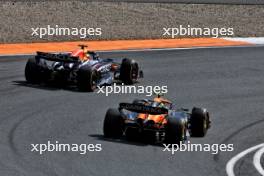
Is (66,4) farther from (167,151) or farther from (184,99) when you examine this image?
(167,151)

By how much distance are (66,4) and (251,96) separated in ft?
80.5

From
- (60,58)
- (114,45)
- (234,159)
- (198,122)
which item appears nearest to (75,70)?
(60,58)

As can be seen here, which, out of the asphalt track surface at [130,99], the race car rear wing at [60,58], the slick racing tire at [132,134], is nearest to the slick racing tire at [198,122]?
the asphalt track surface at [130,99]

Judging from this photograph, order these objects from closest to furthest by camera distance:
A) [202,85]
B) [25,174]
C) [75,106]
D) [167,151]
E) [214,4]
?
[25,174], [167,151], [75,106], [202,85], [214,4]

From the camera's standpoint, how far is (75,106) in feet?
76.7

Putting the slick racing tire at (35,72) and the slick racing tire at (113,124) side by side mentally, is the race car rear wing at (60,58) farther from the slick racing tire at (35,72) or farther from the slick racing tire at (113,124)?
the slick racing tire at (113,124)

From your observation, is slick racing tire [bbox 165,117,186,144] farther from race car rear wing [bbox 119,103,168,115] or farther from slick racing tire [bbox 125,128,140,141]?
slick racing tire [bbox 125,128,140,141]

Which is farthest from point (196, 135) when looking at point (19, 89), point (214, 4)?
point (214, 4)

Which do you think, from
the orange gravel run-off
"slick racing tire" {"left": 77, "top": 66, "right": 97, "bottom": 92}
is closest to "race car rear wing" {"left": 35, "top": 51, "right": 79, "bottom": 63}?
"slick racing tire" {"left": 77, "top": 66, "right": 97, "bottom": 92}

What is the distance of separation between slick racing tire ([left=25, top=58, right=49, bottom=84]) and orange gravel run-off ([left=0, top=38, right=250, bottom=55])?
8.48 metres

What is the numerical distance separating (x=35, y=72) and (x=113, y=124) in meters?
7.77

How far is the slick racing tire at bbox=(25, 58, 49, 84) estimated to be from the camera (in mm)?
26031

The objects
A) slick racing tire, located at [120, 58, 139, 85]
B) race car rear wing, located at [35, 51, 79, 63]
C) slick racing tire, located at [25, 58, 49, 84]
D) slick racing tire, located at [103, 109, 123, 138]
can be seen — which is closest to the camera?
slick racing tire, located at [103, 109, 123, 138]

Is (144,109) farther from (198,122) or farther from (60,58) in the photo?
(60,58)
